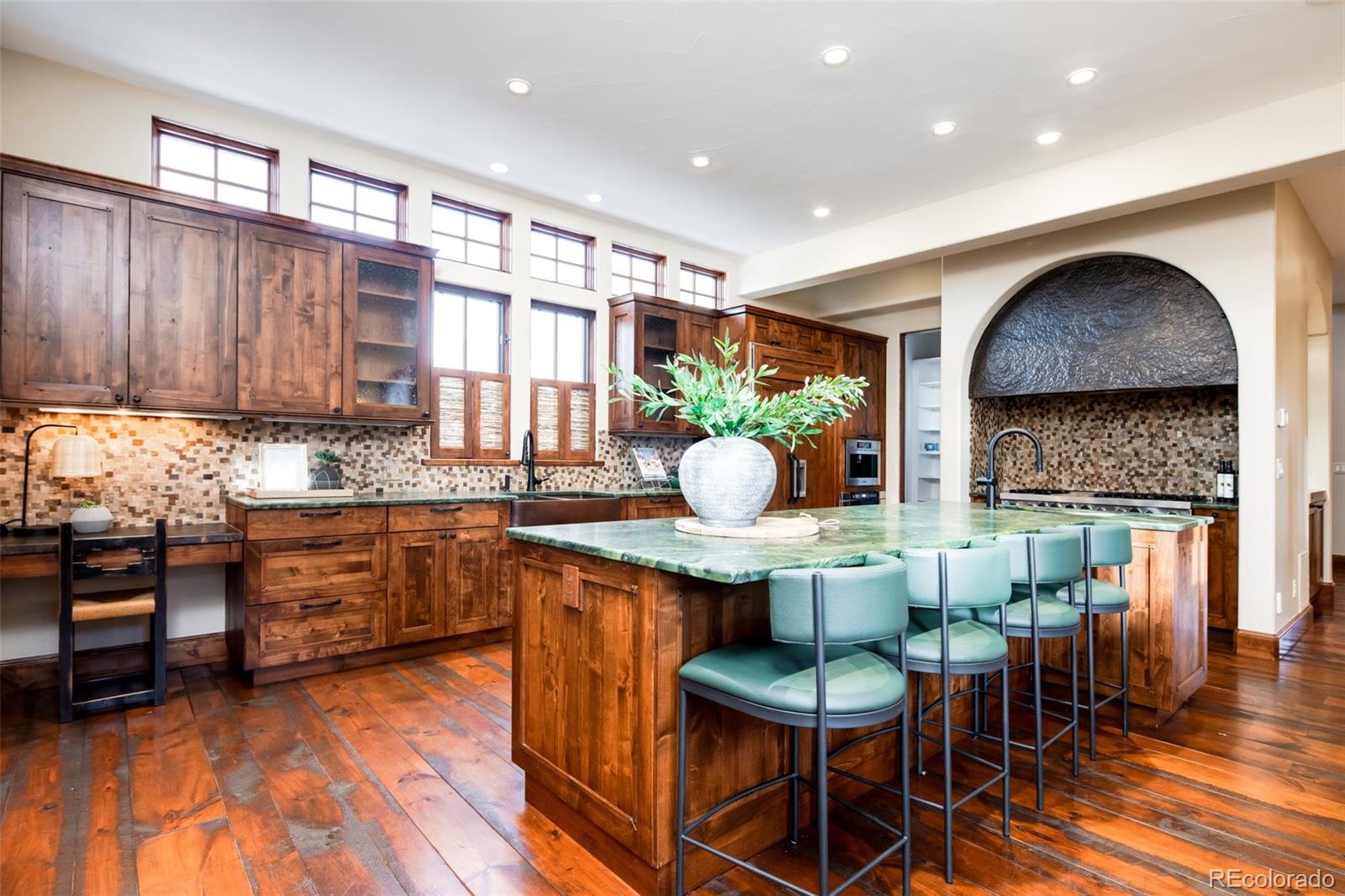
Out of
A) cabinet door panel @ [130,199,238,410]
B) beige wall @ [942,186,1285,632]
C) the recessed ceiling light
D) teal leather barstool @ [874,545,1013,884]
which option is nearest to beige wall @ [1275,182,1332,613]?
beige wall @ [942,186,1285,632]

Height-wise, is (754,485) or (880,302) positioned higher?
(880,302)

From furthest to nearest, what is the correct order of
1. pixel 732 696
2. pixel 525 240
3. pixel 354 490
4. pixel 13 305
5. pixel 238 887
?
pixel 525 240, pixel 354 490, pixel 13 305, pixel 238 887, pixel 732 696

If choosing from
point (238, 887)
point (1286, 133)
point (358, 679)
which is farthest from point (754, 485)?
point (1286, 133)

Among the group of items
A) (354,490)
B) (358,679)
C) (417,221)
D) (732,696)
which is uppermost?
(417,221)

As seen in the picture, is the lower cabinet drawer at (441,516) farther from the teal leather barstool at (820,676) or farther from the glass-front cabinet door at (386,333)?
the teal leather barstool at (820,676)

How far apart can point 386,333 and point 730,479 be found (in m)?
2.89

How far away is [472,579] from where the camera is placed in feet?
13.6

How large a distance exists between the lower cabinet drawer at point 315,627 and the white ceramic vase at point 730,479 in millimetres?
2381

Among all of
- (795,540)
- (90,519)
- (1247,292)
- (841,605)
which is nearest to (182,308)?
(90,519)

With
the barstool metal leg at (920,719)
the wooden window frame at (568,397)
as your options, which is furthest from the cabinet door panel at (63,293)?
the barstool metal leg at (920,719)

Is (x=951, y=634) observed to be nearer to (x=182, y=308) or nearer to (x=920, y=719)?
(x=920, y=719)

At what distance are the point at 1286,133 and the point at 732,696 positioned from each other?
4.30 metres

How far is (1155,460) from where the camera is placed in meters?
5.22

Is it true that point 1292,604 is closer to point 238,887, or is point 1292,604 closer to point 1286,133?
point 1286,133
